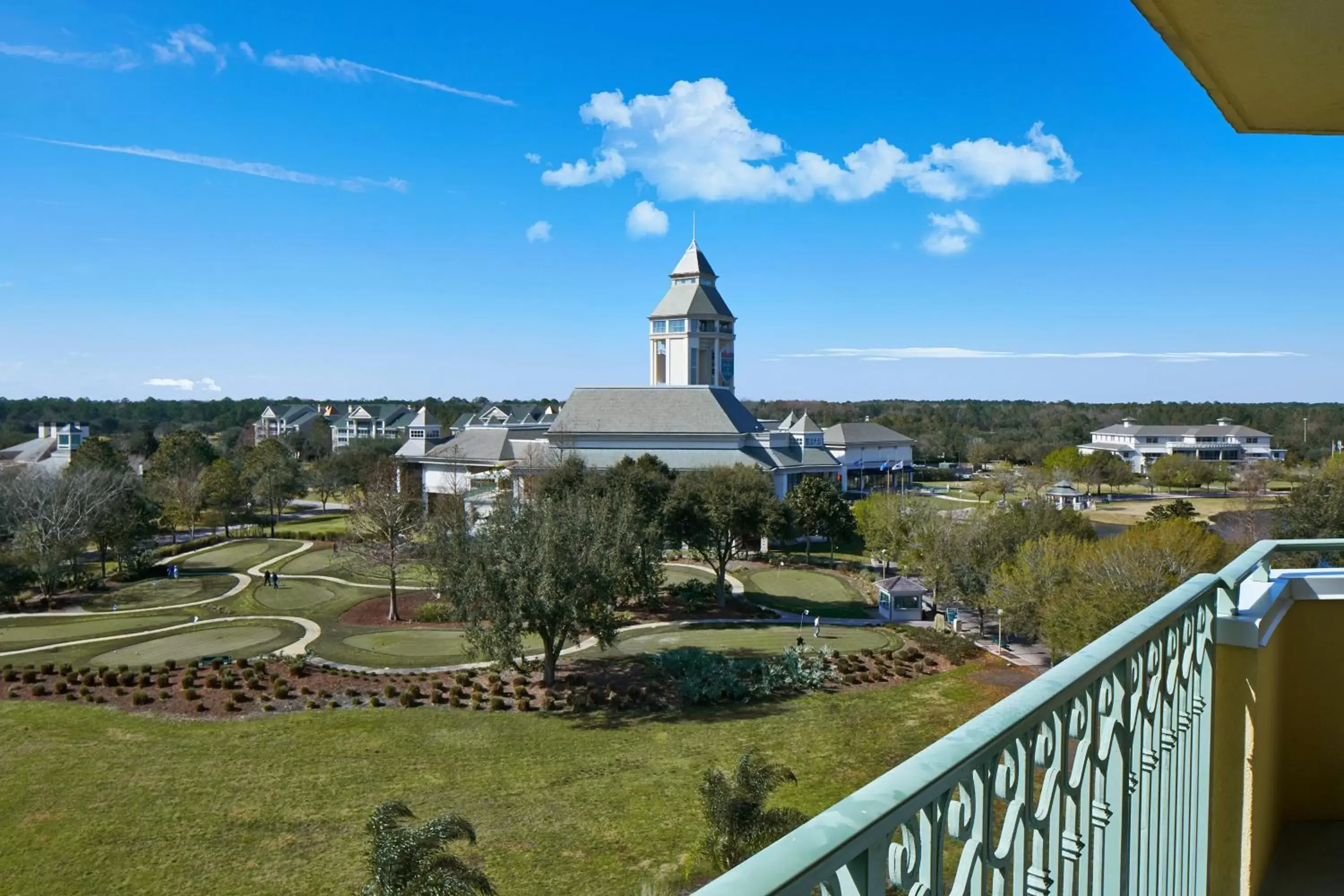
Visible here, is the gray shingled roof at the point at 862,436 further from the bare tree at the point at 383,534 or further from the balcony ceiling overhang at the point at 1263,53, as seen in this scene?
the balcony ceiling overhang at the point at 1263,53

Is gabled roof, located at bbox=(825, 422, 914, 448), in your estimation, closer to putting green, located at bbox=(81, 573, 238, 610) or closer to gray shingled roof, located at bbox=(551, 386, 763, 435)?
gray shingled roof, located at bbox=(551, 386, 763, 435)

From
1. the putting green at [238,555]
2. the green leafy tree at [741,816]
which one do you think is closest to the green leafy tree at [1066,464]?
the putting green at [238,555]

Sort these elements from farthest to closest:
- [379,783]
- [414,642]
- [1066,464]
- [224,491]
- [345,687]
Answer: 1. [1066,464]
2. [224,491]
3. [414,642]
4. [345,687]
5. [379,783]

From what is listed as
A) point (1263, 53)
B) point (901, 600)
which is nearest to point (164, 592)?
point (901, 600)

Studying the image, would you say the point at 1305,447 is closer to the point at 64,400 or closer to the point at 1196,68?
the point at 1196,68

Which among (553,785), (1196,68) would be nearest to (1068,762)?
(1196,68)

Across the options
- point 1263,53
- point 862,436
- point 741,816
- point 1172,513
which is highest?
point 1263,53

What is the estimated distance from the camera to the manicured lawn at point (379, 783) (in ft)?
36.2

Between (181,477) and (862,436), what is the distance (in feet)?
137

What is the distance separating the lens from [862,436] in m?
57.9

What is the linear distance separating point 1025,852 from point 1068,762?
26cm

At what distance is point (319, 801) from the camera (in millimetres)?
13023

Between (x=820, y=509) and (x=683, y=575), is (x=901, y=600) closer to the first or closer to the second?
(x=820, y=509)

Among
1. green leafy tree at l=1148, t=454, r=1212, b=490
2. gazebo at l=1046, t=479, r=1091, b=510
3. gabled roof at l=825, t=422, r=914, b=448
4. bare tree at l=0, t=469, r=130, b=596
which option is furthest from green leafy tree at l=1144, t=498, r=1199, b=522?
bare tree at l=0, t=469, r=130, b=596
